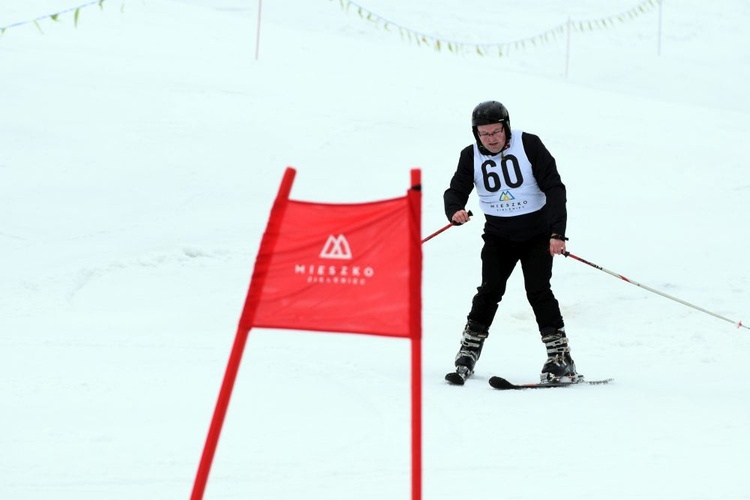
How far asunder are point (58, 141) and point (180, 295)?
489 centimetres

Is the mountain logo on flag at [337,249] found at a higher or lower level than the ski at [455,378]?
higher

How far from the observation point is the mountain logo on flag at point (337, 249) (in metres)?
3.28

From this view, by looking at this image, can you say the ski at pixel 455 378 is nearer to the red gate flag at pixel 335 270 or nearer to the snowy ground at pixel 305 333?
the snowy ground at pixel 305 333

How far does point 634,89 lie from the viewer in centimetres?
2297

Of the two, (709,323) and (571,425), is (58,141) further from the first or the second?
(571,425)

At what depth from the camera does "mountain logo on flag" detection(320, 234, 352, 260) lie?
10.8 ft

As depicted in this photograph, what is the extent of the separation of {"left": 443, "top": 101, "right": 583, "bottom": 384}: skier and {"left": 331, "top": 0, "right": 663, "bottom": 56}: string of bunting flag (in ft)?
53.4

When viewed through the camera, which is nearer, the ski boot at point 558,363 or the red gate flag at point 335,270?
the red gate flag at point 335,270

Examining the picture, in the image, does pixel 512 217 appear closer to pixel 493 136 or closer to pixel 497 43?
pixel 493 136

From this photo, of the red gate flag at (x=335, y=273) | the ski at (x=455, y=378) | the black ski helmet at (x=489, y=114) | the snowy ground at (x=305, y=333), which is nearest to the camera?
the red gate flag at (x=335, y=273)

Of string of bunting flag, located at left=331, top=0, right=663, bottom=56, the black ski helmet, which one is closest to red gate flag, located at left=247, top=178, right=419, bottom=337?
the black ski helmet

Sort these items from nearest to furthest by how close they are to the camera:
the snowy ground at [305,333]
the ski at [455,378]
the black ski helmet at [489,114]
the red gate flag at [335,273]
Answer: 1. the red gate flag at [335,273]
2. the snowy ground at [305,333]
3. the black ski helmet at [489,114]
4. the ski at [455,378]

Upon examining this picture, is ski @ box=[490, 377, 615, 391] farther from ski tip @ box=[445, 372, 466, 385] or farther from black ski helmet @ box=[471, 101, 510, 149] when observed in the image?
black ski helmet @ box=[471, 101, 510, 149]

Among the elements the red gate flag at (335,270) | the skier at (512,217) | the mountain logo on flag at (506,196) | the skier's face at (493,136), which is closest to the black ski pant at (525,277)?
the skier at (512,217)
